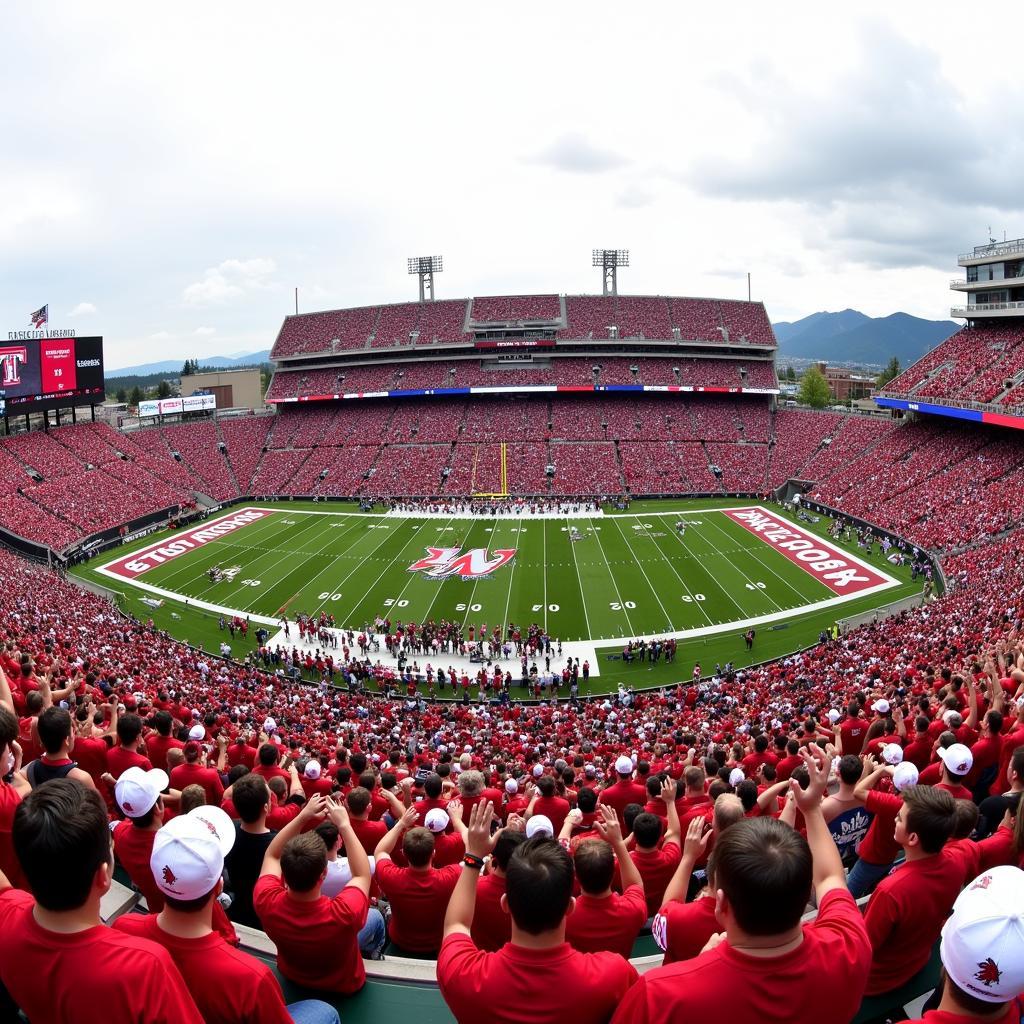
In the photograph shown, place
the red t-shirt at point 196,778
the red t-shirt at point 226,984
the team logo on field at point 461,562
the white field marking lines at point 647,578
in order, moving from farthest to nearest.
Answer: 1. the team logo on field at point 461,562
2. the white field marking lines at point 647,578
3. the red t-shirt at point 196,778
4. the red t-shirt at point 226,984

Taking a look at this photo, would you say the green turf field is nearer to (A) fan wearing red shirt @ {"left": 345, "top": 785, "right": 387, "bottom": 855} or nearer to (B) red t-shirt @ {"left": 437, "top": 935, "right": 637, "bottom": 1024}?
(A) fan wearing red shirt @ {"left": 345, "top": 785, "right": 387, "bottom": 855}

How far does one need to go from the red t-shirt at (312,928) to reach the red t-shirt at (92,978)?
1076mm

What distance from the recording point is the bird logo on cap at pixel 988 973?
2.19 meters

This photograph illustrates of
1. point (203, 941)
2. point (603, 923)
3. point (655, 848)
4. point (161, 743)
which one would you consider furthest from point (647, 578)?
point (203, 941)

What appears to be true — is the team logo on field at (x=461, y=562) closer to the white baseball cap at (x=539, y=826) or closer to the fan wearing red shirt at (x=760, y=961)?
the white baseball cap at (x=539, y=826)

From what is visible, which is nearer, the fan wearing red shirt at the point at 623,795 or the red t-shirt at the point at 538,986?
the red t-shirt at the point at 538,986

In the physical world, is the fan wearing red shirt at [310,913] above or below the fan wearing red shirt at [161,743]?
above

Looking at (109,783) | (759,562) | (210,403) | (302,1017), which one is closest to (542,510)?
(759,562)

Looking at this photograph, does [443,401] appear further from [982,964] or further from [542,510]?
[982,964]

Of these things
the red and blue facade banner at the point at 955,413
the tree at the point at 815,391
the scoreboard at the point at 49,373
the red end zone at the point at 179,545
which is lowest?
the red end zone at the point at 179,545

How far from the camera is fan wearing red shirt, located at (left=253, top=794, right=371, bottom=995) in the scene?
3.55m

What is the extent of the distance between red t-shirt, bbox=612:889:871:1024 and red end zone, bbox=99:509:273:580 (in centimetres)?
3907

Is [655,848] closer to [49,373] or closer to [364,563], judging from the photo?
[364,563]

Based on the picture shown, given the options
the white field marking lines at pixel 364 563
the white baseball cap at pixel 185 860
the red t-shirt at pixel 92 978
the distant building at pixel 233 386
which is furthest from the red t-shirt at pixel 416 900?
the distant building at pixel 233 386
